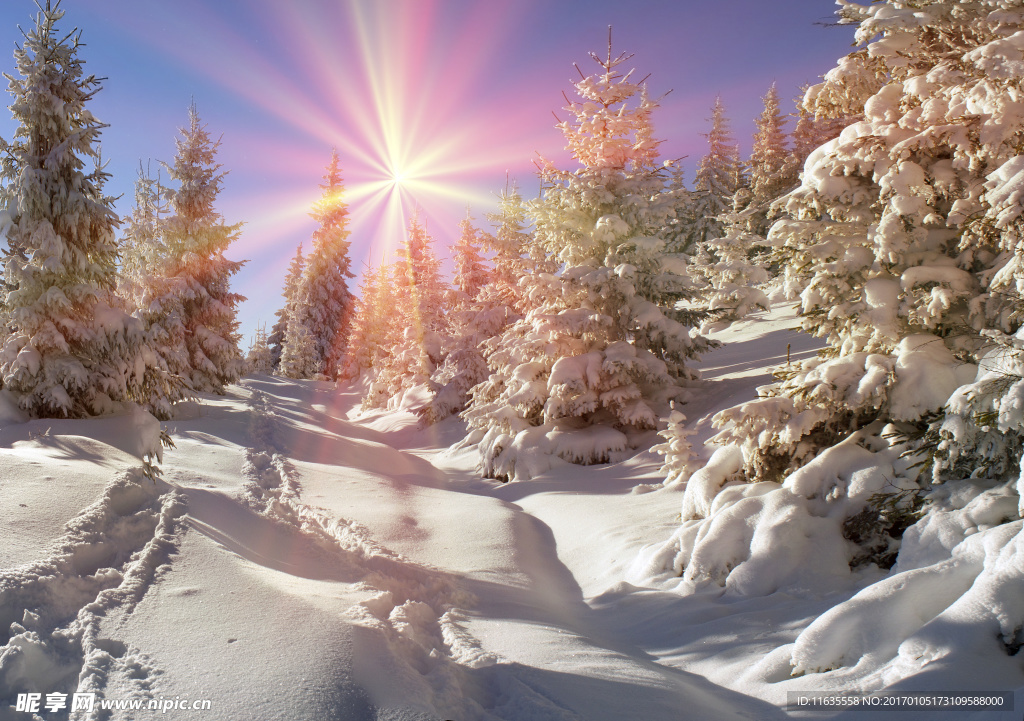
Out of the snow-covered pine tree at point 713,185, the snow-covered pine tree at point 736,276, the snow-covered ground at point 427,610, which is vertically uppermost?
the snow-covered pine tree at point 713,185

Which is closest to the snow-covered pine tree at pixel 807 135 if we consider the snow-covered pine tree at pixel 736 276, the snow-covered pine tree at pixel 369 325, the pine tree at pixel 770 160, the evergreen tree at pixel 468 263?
the pine tree at pixel 770 160

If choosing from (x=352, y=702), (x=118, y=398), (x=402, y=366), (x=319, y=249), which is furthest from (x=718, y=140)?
(x=352, y=702)

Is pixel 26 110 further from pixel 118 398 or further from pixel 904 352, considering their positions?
pixel 904 352

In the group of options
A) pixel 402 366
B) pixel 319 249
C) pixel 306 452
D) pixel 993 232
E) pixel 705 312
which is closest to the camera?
pixel 993 232

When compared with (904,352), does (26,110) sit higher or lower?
higher

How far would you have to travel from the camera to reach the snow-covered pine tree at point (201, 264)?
2341cm

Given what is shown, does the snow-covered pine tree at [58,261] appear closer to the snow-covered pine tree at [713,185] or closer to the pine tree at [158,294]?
the pine tree at [158,294]

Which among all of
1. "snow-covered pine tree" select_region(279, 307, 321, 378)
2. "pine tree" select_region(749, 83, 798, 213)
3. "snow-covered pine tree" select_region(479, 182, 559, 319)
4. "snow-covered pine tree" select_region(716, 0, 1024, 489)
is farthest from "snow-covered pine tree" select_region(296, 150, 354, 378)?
"snow-covered pine tree" select_region(716, 0, 1024, 489)

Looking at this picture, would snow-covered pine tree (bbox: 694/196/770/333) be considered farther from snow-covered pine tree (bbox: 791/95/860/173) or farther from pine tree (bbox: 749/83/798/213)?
snow-covered pine tree (bbox: 791/95/860/173)

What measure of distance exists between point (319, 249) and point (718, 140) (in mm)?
32953

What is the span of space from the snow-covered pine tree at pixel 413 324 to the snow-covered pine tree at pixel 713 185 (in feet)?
62.3

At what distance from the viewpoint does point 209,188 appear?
24.2 m

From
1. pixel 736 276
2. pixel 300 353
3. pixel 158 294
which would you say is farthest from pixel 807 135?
pixel 300 353

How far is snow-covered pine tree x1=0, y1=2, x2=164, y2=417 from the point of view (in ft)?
33.5
